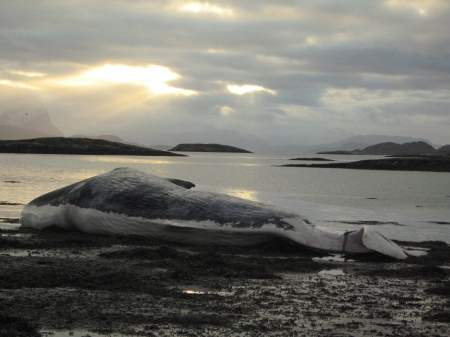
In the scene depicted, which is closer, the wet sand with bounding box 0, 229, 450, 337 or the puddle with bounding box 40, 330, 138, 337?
the puddle with bounding box 40, 330, 138, 337

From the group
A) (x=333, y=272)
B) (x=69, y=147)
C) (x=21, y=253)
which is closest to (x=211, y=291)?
(x=333, y=272)

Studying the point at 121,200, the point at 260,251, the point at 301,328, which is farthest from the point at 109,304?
the point at 121,200

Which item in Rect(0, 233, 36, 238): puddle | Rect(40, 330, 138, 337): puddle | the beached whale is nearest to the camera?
Rect(40, 330, 138, 337): puddle

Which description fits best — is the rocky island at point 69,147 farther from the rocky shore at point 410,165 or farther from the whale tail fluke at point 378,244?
the whale tail fluke at point 378,244

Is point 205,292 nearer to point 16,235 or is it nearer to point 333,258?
point 333,258

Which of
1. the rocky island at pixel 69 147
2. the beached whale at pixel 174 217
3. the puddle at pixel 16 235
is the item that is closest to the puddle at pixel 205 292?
the beached whale at pixel 174 217

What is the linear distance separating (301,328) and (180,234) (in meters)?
5.33

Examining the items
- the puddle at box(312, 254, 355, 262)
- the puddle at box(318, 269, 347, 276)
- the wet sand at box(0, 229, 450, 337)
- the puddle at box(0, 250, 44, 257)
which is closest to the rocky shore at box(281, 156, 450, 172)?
the puddle at box(312, 254, 355, 262)

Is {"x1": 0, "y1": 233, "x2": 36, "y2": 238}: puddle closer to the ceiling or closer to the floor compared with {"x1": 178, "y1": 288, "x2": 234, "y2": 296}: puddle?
closer to the floor

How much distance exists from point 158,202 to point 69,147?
402 feet

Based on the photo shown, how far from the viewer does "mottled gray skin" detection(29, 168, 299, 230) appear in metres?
10.0

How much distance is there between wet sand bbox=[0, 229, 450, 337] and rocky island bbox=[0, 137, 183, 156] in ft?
377

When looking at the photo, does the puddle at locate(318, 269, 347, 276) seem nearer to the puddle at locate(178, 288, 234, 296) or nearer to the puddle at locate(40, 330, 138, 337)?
the puddle at locate(178, 288, 234, 296)

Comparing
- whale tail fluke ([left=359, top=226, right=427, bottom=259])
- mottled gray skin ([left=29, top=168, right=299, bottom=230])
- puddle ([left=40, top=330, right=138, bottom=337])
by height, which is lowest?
puddle ([left=40, top=330, right=138, bottom=337])
